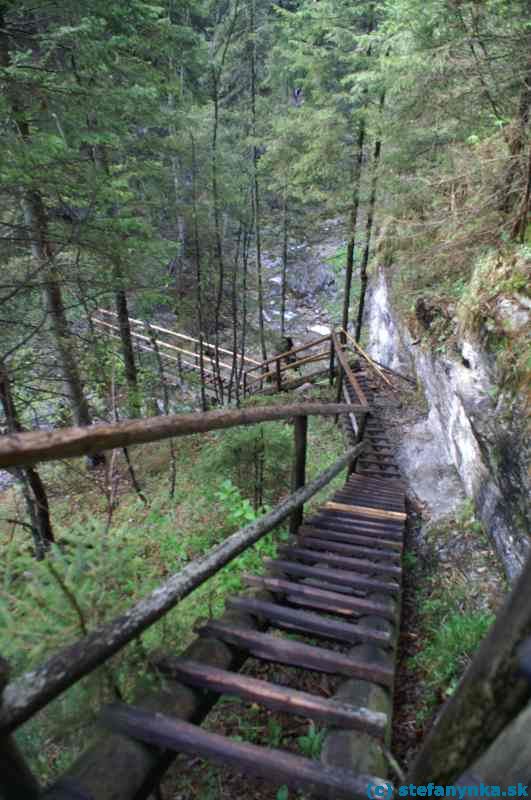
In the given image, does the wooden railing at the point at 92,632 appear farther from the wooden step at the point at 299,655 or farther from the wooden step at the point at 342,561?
the wooden step at the point at 342,561

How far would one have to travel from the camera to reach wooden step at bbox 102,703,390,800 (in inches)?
47.8

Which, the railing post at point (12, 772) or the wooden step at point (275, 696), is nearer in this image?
the railing post at point (12, 772)

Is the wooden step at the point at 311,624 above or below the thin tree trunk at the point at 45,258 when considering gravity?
below

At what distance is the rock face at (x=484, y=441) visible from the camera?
3984mm

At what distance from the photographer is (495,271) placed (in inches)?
221

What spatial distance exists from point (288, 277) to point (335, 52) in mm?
14079

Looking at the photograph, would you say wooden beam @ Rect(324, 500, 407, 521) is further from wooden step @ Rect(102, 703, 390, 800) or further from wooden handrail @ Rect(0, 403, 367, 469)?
wooden step @ Rect(102, 703, 390, 800)

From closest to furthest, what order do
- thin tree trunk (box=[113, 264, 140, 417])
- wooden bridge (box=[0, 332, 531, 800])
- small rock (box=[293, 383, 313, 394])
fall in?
wooden bridge (box=[0, 332, 531, 800]), thin tree trunk (box=[113, 264, 140, 417]), small rock (box=[293, 383, 313, 394])

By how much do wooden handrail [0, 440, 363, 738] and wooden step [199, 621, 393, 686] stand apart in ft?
1.04

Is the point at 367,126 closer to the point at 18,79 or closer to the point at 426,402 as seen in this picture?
the point at 426,402

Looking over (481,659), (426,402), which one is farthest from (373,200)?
(481,659)

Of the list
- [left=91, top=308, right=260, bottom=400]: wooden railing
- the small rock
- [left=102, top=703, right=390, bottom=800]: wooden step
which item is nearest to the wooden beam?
[left=102, top=703, right=390, bottom=800]: wooden step

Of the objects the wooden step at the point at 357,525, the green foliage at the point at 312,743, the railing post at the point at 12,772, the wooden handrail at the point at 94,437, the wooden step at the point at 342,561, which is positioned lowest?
the green foliage at the point at 312,743

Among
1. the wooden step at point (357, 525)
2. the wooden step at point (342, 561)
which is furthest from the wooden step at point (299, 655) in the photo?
the wooden step at point (357, 525)
